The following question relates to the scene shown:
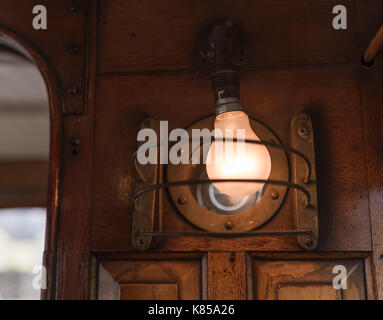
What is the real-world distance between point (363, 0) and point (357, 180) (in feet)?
1.16

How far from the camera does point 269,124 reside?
983mm

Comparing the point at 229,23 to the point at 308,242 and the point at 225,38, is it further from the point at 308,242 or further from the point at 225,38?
the point at 308,242

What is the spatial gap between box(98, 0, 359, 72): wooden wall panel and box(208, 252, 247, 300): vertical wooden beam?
37cm

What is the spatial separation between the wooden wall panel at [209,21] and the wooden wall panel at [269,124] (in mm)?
29

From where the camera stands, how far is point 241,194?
0.81 metres

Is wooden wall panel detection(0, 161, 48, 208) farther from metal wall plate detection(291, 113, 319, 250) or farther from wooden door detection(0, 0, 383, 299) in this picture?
metal wall plate detection(291, 113, 319, 250)

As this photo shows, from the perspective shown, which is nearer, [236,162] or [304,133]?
[236,162]

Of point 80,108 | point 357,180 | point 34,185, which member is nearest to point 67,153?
point 80,108

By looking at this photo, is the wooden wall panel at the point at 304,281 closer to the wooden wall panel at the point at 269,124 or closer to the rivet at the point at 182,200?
the wooden wall panel at the point at 269,124

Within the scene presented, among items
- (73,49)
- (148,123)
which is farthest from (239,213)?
(73,49)

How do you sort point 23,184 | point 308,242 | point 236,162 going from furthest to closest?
point 23,184 < point 308,242 < point 236,162

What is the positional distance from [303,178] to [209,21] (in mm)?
359

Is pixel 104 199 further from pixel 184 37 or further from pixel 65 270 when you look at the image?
pixel 184 37

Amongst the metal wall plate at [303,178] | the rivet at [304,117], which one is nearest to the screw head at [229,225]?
the metal wall plate at [303,178]
